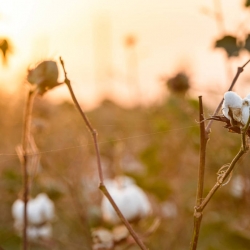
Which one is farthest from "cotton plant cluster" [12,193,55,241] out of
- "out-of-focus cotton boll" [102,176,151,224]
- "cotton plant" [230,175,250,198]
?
"cotton plant" [230,175,250,198]

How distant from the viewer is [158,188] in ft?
3.80

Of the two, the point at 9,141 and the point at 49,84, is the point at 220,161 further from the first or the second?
the point at 9,141

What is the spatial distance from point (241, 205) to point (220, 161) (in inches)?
6.1

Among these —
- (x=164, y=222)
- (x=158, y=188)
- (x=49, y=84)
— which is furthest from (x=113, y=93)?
(x=49, y=84)

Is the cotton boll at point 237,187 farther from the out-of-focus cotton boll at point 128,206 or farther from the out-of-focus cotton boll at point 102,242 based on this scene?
the out-of-focus cotton boll at point 102,242

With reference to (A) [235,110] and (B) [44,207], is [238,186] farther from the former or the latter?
(A) [235,110]

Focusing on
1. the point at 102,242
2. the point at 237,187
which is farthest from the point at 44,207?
the point at 237,187

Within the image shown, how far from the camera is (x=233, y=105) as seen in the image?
40cm

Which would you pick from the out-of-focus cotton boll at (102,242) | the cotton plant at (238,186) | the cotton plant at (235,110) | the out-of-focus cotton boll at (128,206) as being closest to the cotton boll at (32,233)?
the out-of-focus cotton boll at (128,206)

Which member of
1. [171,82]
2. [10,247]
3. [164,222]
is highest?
[171,82]

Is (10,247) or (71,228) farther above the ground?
(10,247)

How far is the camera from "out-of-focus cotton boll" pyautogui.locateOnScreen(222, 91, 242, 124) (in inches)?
15.6

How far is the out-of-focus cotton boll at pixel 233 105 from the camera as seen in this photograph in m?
0.40

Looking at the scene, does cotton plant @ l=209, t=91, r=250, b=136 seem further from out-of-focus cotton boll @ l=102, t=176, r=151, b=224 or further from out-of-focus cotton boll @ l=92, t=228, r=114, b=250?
out-of-focus cotton boll @ l=102, t=176, r=151, b=224
